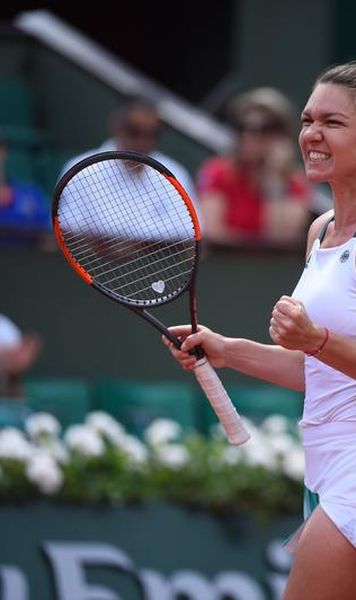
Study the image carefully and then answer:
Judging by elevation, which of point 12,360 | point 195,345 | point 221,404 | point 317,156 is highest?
point 317,156

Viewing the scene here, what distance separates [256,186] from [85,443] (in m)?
2.24

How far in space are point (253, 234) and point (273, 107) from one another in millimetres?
607

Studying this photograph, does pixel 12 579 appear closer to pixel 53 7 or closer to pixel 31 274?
pixel 31 274

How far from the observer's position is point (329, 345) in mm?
3449

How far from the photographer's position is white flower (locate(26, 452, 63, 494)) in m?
5.55

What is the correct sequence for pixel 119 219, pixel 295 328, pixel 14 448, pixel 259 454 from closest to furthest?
pixel 295 328 < pixel 119 219 < pixel 14 448 < pixel 259 454

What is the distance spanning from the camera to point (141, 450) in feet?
19.2

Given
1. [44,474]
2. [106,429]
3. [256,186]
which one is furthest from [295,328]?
[256,186]

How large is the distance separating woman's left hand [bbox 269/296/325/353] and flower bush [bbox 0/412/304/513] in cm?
227

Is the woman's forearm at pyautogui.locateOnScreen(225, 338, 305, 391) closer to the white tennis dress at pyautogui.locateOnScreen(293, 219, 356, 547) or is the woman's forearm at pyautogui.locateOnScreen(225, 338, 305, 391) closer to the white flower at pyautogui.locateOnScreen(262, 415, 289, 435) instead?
the white tennis dress at pyautogui.locateOnScreen(293, 219, 356, 547)

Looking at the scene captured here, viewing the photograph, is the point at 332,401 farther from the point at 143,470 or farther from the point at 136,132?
the point at 136,132

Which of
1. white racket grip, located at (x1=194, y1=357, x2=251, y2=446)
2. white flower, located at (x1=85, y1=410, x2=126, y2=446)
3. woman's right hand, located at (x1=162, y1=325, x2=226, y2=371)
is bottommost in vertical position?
white flower, located at (x1=85, y1=410, x2=126, y2=446)

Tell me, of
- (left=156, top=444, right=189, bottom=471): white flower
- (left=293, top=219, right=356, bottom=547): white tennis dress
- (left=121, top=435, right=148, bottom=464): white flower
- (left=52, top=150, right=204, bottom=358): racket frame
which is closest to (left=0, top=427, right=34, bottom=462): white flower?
(left=121, top=435, right=148, bottom=464): white flower

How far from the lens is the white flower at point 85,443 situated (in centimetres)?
571
